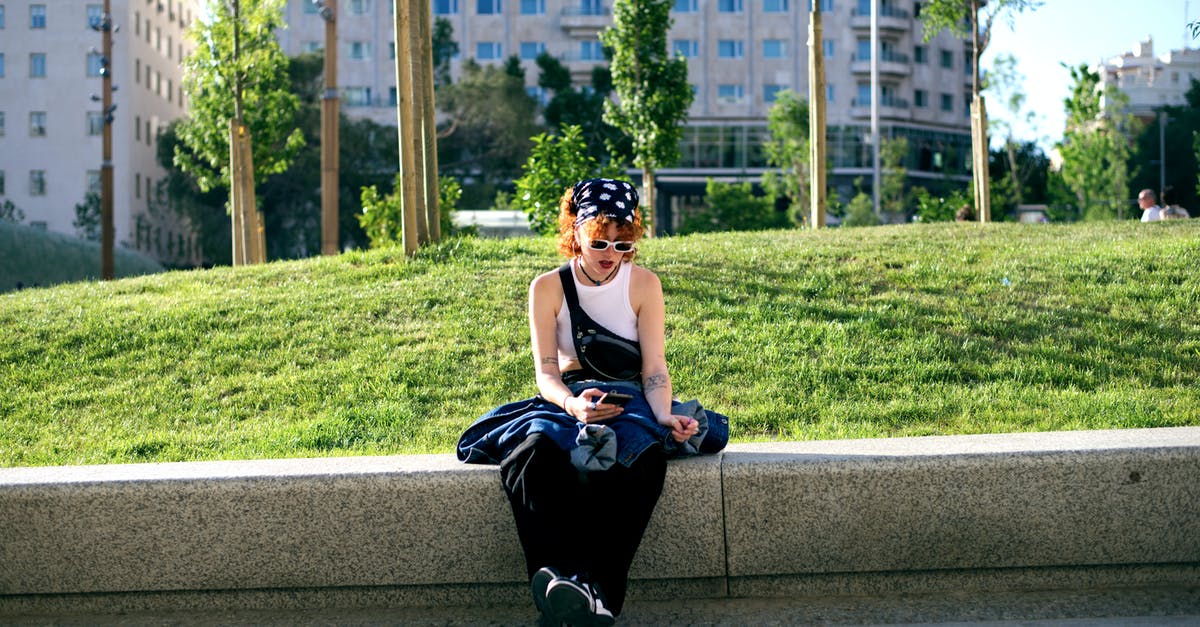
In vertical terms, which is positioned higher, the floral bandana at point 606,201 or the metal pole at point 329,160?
the metal pole at point 329,160

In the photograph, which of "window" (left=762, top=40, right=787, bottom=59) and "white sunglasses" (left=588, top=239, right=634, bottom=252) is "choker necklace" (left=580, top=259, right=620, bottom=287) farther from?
"window" (left=762, top=40, right=787, bottom=59)

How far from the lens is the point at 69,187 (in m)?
70.4

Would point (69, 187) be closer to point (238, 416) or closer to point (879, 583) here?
point (238, 416)

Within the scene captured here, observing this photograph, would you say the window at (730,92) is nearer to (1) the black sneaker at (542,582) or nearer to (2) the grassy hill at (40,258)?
(2) the grassy hill at (40,258)

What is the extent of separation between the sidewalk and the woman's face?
121 cm

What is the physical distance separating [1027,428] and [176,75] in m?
78.3

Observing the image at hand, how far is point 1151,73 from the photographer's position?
12338cm

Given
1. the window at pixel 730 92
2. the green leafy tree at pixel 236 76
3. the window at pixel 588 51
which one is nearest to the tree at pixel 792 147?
the window at pixel 730 92

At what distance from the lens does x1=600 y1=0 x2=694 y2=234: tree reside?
24.7m

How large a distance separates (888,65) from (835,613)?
226ft

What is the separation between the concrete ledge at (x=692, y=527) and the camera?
4520mm

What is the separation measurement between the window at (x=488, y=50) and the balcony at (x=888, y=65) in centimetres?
1862

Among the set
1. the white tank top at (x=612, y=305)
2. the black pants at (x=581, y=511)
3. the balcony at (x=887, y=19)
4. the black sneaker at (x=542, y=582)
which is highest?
the balcony at (x=887, y=19)

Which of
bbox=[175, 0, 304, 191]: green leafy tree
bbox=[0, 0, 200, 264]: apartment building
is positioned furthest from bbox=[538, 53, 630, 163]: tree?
bbox=[175, 0, 304, 191]: green leafy tree
